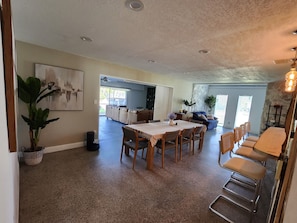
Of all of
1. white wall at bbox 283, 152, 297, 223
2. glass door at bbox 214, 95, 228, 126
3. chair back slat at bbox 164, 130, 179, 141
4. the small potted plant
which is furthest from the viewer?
the small potted plant

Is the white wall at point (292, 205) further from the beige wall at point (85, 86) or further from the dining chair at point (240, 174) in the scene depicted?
the beige wall at point (85, 86)

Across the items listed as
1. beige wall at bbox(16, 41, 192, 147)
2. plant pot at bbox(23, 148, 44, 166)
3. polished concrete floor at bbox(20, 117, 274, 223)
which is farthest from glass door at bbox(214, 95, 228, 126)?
plant pot at bbox(23, 148, 44, 166)

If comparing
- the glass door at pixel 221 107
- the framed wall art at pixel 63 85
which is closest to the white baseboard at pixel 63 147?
the framed wall art at pixel 63 85

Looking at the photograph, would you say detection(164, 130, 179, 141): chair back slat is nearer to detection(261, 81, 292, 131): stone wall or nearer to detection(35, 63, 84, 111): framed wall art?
detection(35, 63, 84, 111): framed wall art

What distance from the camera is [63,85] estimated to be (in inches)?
128

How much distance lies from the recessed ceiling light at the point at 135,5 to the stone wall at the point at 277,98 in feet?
20.9

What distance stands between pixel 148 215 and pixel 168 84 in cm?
511

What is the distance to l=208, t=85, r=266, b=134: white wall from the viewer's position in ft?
22.5

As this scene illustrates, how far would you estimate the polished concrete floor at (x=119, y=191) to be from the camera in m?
1.71

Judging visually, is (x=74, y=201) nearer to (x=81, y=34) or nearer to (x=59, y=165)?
(x=59, y=165)

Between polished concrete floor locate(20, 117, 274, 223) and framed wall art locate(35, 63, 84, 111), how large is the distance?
1.15 m

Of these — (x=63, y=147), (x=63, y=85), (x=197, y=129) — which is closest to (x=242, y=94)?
(x=197, y=129)

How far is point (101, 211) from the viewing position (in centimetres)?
174

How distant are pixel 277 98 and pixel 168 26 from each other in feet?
19.7
